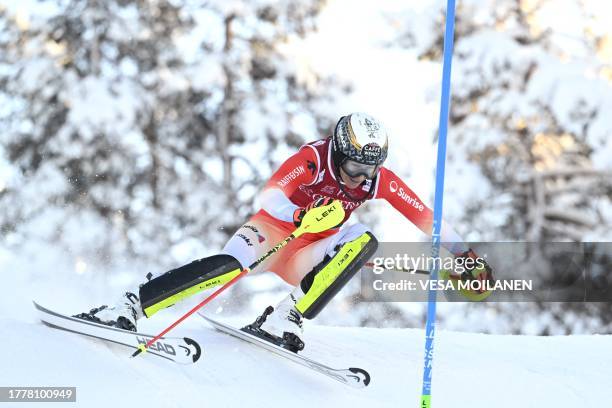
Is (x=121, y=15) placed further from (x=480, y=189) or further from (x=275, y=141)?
(x=480, y=189)

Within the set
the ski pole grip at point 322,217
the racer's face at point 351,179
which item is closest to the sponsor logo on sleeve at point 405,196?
the racer's face at point 351,179

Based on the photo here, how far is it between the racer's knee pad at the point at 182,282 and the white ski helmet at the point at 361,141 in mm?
984

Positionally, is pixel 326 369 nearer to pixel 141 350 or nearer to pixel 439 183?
pixel 141 350

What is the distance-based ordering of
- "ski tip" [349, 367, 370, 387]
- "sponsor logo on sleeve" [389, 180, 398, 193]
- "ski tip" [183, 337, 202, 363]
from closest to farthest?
"ski tip" [183, 337, 202, 363], "ski tip" [349, 367, 370, 387], "sponsor logo on sleeve" [389, 180, 398, 193]

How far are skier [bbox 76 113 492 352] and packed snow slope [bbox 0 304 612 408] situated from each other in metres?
0.30

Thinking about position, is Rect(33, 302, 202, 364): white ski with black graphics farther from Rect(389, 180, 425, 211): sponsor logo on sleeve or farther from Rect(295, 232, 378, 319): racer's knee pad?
Rect(389, 180, 425, 211): sponsor logo on sleeve

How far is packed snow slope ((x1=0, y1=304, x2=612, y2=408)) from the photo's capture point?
4082mm

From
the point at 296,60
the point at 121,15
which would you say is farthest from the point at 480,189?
the point at 121,15

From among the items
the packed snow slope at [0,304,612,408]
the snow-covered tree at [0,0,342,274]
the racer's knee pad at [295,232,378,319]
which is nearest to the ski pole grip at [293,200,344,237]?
the racer's knee pad at [295,232,378,319]

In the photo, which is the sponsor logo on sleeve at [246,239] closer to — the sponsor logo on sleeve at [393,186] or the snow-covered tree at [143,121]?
the sponsor logo on sleeve at [393,186]

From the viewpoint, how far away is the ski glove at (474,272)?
5.24 m

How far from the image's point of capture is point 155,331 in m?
5.27

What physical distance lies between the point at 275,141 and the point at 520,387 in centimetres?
1134

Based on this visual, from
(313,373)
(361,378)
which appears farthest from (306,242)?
(361,378)
